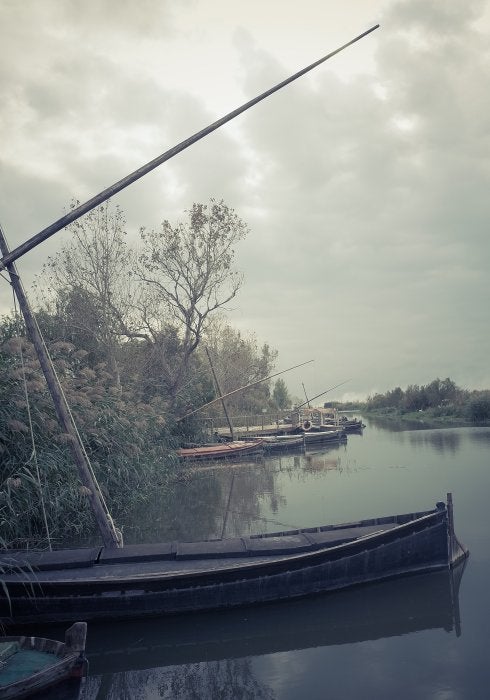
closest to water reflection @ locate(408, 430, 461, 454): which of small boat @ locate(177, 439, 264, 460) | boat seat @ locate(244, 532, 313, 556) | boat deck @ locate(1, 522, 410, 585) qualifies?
small boat @ locate(177, 439, 264, 460)

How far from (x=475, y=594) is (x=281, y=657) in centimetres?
359

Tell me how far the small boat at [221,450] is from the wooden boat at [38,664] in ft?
65.9

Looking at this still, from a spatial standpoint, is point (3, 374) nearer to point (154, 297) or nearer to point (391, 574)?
→ point (391, 574)

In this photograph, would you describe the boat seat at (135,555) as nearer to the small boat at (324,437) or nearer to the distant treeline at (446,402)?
the small boat at (324,437)

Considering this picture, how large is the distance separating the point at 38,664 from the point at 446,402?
182 feet

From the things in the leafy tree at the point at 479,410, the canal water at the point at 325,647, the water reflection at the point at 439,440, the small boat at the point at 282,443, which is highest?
the leafy tree at the point at 479,410

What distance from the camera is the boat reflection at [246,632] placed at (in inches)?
278

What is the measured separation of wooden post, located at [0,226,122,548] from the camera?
378 inches

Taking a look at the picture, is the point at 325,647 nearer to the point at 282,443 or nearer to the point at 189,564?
the point at 189,564

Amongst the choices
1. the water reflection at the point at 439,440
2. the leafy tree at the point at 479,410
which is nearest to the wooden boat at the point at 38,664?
the water reflection at the point at 439,440

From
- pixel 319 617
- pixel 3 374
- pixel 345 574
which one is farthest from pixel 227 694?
pixel 3 374

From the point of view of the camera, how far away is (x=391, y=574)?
9094 mm

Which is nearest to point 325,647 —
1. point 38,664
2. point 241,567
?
point 241,567

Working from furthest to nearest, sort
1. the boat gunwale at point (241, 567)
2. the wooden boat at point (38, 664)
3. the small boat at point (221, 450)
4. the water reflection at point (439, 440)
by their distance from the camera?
the water reflection at point (439, 440), the small boat at point (221, 450), the boat gunwale at point (241, 567), the wooden boat at point (38, 664)
